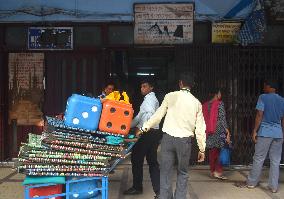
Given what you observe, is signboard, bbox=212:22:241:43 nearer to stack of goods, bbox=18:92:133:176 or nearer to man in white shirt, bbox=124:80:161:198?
man in white shirt, bbox=124:80:161:198

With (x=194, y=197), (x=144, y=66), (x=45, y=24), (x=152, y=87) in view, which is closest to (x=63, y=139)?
(x=152, y=87)

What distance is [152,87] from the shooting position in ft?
22.9

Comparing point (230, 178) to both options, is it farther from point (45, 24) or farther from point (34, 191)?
point (45, 24)

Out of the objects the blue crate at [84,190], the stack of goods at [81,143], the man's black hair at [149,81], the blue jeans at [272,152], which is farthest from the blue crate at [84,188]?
the blue jeans at [272,152]

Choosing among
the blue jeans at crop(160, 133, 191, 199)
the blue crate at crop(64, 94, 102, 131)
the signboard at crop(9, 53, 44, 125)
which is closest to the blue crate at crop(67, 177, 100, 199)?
the blue crate at crop(64, 94, 102, 131)

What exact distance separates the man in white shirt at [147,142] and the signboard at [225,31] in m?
3.35

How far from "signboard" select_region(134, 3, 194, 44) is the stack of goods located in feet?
13.6

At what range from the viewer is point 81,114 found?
5.68 meters

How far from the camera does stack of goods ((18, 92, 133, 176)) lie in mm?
5441

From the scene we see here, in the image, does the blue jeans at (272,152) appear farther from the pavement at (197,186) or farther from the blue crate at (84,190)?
the blue crate at (84,190)

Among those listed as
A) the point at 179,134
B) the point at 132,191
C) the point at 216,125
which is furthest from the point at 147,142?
the point at 216,125

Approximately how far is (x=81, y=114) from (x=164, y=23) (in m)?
4.57

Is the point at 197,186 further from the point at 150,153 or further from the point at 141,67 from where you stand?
the point at 141,67

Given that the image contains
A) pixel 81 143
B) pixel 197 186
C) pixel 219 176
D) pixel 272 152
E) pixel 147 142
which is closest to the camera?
pixel 81 143
